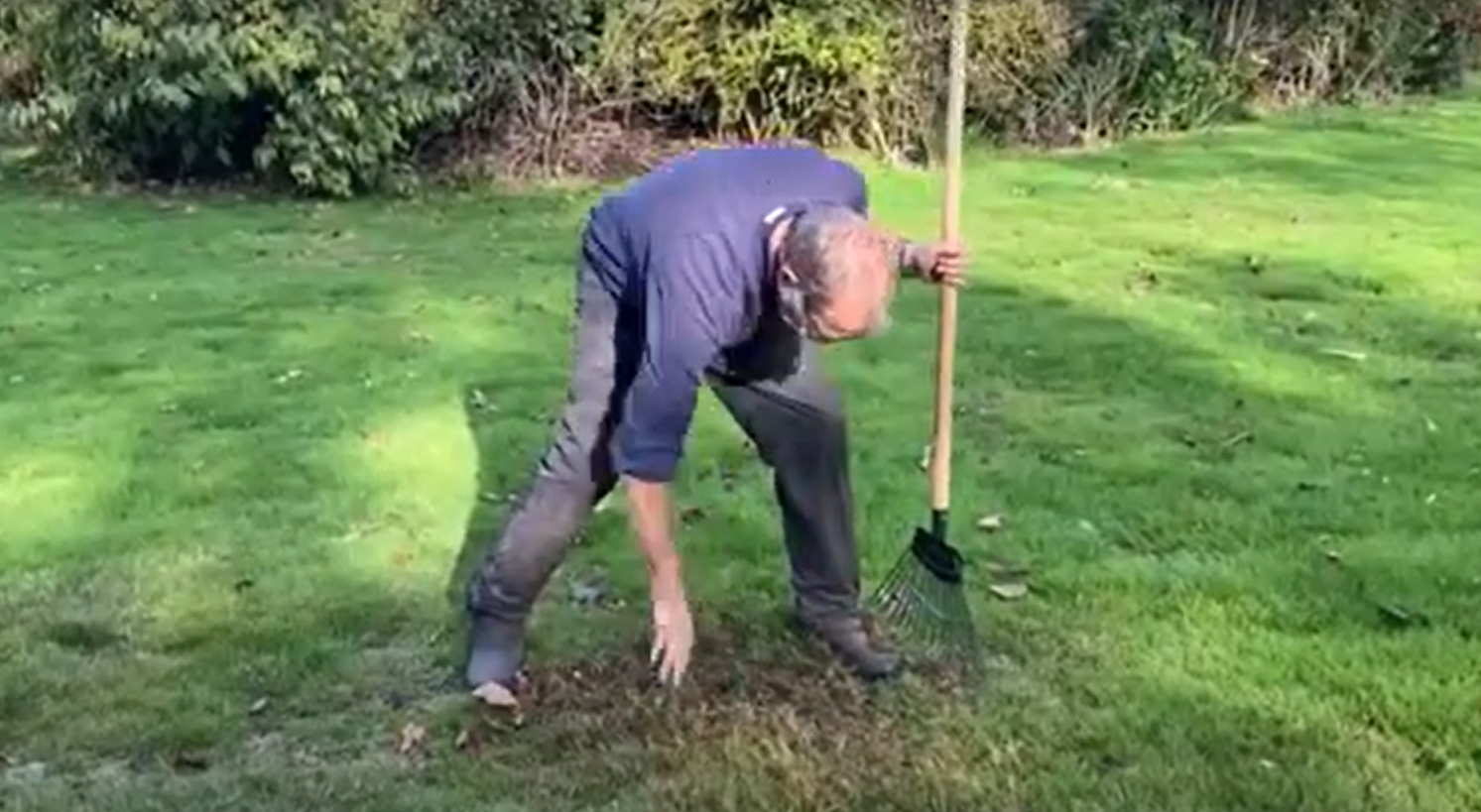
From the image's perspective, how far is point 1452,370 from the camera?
796 cm

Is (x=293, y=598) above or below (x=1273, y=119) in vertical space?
above

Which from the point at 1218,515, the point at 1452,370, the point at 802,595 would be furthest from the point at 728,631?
the point at 1452,370

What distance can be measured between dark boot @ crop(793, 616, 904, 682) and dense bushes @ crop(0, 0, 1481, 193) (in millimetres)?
9832

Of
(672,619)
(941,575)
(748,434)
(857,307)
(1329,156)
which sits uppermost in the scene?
(857,307)

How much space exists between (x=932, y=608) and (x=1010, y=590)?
51 centimetres

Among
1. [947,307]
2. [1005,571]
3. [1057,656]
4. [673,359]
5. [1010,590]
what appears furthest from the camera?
[1005,571]

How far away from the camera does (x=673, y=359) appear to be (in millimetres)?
4070

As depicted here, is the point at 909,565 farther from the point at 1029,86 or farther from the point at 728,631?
the point at 1029,86

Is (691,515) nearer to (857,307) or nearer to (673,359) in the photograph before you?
(673,359)

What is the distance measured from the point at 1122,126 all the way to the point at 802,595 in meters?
12.5

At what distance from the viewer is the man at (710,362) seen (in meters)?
4.06

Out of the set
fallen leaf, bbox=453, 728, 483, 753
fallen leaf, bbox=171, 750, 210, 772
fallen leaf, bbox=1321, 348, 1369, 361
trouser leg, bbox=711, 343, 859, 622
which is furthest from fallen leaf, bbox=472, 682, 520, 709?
fallen leaf, bbox=1321, 348, 1369, 361

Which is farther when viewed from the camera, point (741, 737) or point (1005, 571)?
point (1005, 571)

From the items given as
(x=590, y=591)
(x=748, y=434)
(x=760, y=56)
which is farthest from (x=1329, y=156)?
(x=748, y=434)
